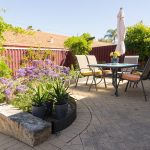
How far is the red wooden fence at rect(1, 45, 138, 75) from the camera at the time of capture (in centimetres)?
692

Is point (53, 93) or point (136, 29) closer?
point (53, 93)

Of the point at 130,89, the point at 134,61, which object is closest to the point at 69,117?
the point at 130,89

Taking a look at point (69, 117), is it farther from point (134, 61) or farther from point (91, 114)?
point (134, 61)

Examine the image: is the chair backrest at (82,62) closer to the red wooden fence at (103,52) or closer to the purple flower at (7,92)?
the purple flower at (7,92)

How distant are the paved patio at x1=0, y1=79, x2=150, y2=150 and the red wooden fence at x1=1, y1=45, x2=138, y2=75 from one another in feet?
12.5

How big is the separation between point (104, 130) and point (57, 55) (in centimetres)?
661

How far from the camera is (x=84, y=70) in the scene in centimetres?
605

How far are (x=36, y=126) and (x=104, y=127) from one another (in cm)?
104

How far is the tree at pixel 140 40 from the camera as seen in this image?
8.19m

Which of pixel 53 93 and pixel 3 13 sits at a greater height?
pixel 3 13

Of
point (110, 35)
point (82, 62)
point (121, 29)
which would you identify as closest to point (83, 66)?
point (82, 62)

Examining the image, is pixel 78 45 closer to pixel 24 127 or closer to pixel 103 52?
pixel 103 52

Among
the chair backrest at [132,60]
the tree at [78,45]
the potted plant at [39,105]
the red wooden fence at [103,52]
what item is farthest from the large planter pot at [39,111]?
the red wooden fence at [103,52]

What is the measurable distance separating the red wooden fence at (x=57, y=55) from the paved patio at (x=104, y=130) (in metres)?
3.82
